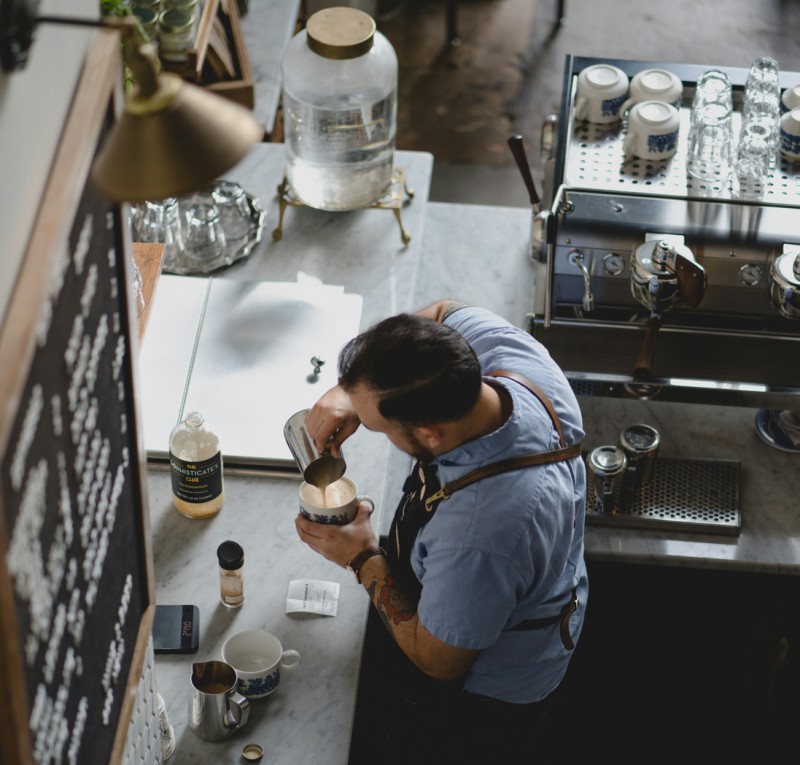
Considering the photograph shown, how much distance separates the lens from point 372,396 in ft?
6.14

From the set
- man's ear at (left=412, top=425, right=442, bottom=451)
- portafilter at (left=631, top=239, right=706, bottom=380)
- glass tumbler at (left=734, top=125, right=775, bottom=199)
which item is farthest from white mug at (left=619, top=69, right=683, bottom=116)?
man's ear at (left=412, top=425, right=442, bottom=451)

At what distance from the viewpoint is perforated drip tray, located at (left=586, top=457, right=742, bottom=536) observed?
8.77ft

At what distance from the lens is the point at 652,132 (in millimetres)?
2607

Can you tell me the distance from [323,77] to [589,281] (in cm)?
102

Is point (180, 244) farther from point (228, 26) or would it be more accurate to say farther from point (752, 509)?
point (752, 509)

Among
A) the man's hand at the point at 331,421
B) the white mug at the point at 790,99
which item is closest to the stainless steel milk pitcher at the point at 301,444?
the man's hand at the point at 331,421

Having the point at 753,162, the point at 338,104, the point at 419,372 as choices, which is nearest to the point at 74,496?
the point at 419,372

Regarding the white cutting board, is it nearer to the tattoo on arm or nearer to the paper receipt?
the paper receipt

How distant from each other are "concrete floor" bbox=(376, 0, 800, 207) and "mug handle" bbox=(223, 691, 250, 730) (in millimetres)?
3389

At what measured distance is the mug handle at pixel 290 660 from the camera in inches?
87.8

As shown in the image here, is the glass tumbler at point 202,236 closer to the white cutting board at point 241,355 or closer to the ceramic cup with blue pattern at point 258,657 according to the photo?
the white cutting board at point 241,355

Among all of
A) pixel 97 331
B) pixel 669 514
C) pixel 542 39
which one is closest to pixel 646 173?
pixel 669 514

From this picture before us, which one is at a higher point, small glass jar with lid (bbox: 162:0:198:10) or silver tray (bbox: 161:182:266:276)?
small glass jar with lid (bbox: 162:0:198:10)

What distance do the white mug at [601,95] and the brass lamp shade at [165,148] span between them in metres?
1.85
